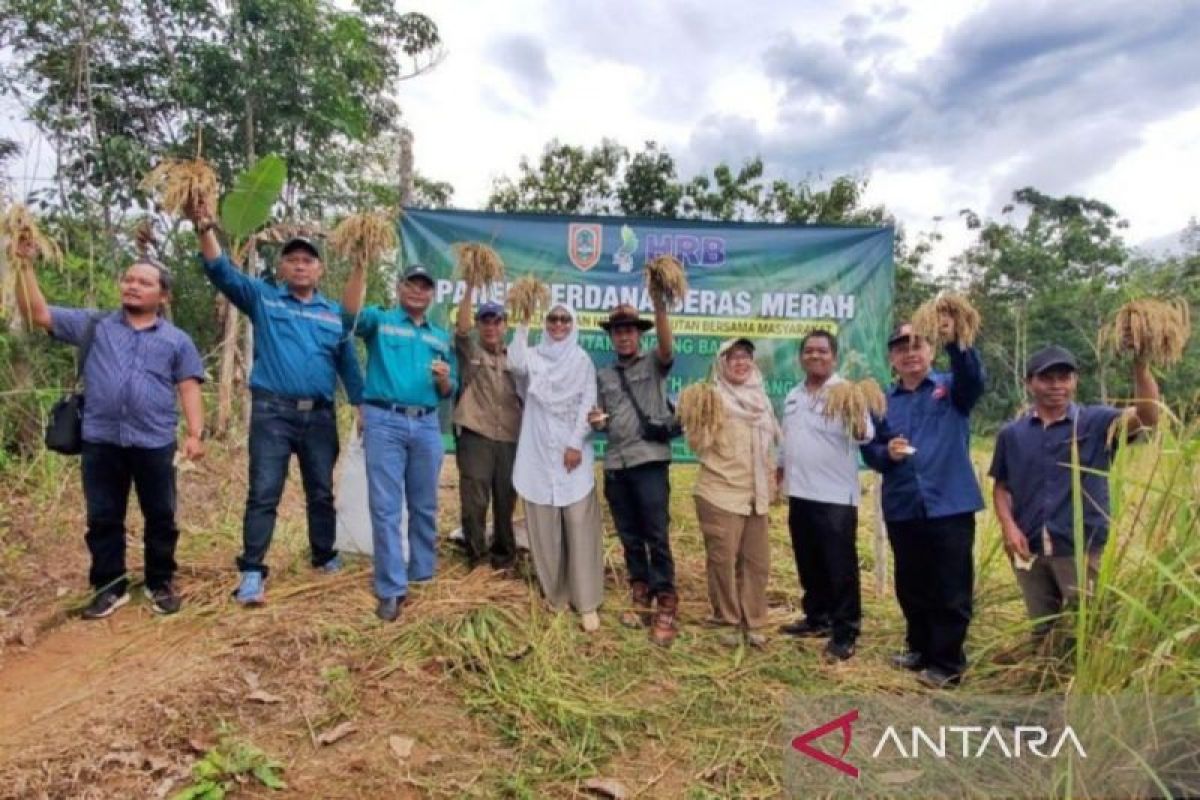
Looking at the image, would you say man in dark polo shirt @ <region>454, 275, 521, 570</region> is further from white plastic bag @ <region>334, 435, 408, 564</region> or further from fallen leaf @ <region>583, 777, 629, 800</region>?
fallen leaf @ <region>583, 777, 629, 800</region>

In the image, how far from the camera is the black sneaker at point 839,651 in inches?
136

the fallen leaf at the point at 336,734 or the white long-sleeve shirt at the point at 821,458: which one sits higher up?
the white long-sleeve shirt at the point at 821,458

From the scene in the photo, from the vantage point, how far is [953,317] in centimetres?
304

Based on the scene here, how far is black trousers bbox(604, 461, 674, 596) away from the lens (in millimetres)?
3617

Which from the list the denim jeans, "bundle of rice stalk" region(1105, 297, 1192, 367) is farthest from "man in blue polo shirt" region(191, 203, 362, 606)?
"bundle of rice stalk" region(1105, 297, 1192, 367)

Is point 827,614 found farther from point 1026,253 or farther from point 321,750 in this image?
point 1026,253

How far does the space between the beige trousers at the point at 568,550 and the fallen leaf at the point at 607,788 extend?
119 centimetres

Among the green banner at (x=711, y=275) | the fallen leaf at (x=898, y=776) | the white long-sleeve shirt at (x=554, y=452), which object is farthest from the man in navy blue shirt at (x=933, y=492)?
the green banner at (x=711, y=275)

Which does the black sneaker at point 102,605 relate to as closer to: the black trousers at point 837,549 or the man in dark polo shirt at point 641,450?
the man in dark polo shirt at point 641,450

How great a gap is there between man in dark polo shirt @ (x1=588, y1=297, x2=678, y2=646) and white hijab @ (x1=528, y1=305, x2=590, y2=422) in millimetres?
117

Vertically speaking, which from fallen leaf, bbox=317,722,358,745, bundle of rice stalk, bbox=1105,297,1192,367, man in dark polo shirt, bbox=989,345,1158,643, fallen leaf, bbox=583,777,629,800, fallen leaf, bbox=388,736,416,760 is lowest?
fallen leaf, bbox=583,777,629,800

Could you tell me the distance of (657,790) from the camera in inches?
97.9

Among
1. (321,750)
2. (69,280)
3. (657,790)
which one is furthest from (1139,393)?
(69,280)

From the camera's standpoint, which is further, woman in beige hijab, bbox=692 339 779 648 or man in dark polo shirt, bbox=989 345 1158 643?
woman in beige hijab, bbox=692 339 779 648
